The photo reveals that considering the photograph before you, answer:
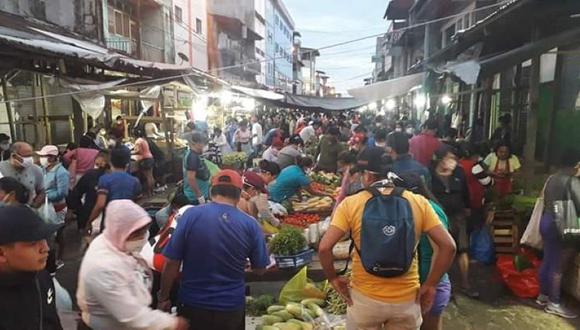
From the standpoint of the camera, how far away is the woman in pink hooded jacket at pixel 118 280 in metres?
2.48

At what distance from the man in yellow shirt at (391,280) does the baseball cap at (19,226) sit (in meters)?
1.83

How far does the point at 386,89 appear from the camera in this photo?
42.3 feet

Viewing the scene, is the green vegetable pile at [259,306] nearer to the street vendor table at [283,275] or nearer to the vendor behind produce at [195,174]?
the street vendor table at [283,275]

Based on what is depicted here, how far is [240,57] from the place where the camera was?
3722 centimetres

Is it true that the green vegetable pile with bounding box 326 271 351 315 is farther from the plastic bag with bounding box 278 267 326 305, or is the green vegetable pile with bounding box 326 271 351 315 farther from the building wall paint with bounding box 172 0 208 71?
the building wall paint with bounding box 172 0 208 71

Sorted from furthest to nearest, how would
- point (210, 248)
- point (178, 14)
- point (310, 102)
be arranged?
1. point (178, 14)
2. point (310, 102)
3. point (210, 248)

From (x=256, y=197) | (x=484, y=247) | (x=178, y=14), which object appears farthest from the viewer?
(x=178, y=14)

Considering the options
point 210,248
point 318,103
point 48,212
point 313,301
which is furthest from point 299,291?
point 318,103


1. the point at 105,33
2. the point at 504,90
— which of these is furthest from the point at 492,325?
the point at 105,33

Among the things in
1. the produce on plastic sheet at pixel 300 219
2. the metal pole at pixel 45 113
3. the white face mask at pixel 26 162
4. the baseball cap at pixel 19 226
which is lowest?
the produce on plastic sheet at pixel 300 219

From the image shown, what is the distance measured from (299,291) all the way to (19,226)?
132 inches

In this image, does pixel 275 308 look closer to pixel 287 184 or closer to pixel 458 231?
pixel 458 231

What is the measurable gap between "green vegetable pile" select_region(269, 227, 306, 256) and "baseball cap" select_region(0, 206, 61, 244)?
11.3 feet

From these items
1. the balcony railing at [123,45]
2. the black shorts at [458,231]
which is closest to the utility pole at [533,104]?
the black shorts at [458,231]
